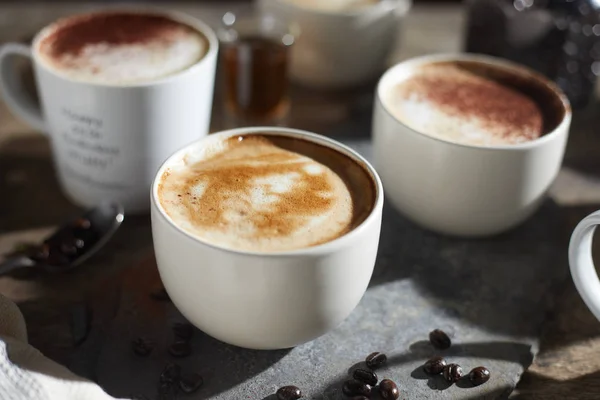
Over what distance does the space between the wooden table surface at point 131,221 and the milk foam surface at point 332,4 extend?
0.61 feet

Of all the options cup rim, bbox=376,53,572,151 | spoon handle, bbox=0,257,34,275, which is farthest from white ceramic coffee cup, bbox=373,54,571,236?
spoon handle, bbox=0,257,34,275

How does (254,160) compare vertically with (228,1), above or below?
above

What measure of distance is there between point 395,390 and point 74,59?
0.76 metres

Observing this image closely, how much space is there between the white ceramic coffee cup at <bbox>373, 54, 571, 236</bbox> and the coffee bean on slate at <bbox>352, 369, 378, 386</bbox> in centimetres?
35

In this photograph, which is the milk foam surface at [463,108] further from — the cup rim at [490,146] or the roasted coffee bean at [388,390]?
the roasted coffee bean at [388,390]

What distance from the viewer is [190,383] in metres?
1.02

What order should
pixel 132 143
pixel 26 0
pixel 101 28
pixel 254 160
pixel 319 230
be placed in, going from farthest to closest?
pixel 26 0 < pixel 101 28 < pixel 132 143 < pixel 254 160 < pixel 319 230

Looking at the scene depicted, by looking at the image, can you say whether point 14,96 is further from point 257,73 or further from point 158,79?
point 257,73

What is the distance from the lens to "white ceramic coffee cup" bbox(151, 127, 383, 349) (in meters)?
0.92

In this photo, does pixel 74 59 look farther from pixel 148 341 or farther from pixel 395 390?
pixel 395 390

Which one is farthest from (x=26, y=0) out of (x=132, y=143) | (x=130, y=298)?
(x=130, y=298)

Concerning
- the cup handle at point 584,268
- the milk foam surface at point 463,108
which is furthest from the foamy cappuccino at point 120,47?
the cup handle at point 584,268

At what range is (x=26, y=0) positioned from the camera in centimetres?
203

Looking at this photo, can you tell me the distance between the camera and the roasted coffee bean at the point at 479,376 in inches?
41.2
